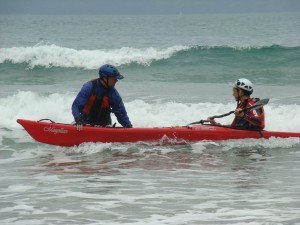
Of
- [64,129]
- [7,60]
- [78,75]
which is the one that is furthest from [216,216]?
[7,60]

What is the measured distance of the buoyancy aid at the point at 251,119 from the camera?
9.34 m

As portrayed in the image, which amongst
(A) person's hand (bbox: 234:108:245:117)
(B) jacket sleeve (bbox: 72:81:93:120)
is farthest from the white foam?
(B) jacket sleeve (bbox: 72:81:93:120)

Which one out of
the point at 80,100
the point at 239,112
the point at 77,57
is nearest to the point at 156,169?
the point at 80,100

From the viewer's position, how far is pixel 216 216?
5.91m

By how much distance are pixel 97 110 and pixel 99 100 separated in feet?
0.93

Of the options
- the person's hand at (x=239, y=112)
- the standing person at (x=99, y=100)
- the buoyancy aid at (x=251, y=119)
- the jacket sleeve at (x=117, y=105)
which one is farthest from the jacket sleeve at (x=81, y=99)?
the buoyancy aid at (x=251, y=119)

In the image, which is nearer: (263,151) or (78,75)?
(263,151)

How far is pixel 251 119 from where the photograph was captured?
9.47 metres

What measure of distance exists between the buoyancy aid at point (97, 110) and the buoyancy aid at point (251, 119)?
1.93 meters

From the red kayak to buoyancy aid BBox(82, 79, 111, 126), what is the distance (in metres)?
0.22

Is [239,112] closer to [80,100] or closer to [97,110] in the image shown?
[97,110]

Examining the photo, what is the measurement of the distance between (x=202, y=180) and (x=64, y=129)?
2769 millimetres

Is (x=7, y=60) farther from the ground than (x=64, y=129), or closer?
farther from the ground

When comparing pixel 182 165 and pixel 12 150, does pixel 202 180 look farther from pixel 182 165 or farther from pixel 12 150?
pixel 12 150
